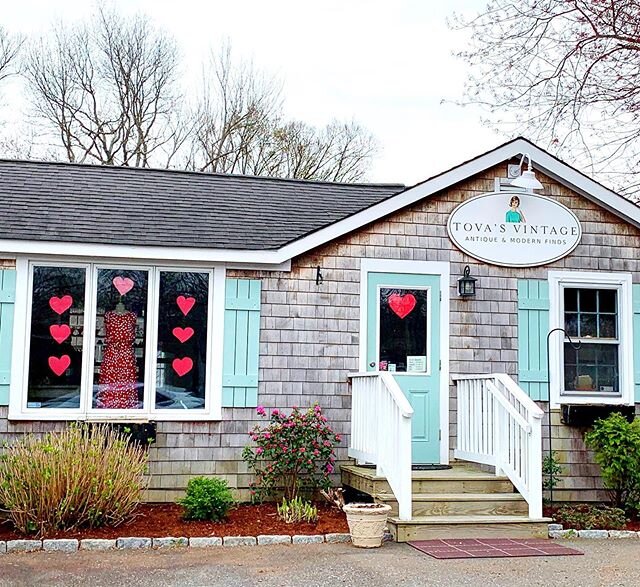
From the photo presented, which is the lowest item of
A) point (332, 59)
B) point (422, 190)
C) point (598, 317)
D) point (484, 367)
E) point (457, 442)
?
point (457, 442)

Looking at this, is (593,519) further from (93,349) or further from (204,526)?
(93,349)

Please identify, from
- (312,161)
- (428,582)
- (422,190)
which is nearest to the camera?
(428,582)

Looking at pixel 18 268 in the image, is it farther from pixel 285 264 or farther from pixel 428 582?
pixel 428 582

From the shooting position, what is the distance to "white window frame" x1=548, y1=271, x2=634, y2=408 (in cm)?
902

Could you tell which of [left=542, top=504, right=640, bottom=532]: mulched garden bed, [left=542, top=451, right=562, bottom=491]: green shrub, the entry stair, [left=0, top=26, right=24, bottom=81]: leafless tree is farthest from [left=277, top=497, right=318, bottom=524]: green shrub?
[left=0, top=26, right=24, bottom=81]: leafless tree

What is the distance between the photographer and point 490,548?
6867 mm

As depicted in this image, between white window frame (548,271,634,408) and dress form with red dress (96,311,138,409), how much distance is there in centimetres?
436

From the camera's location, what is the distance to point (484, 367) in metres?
8.95

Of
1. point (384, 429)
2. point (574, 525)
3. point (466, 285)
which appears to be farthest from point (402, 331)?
point (574, 525)

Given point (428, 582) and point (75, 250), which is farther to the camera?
point (75, 250)

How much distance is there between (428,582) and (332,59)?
16658 millimetres

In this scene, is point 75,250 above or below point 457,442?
above

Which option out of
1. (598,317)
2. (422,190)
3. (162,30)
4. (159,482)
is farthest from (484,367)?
(162,30)

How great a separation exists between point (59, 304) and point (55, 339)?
35 cm
